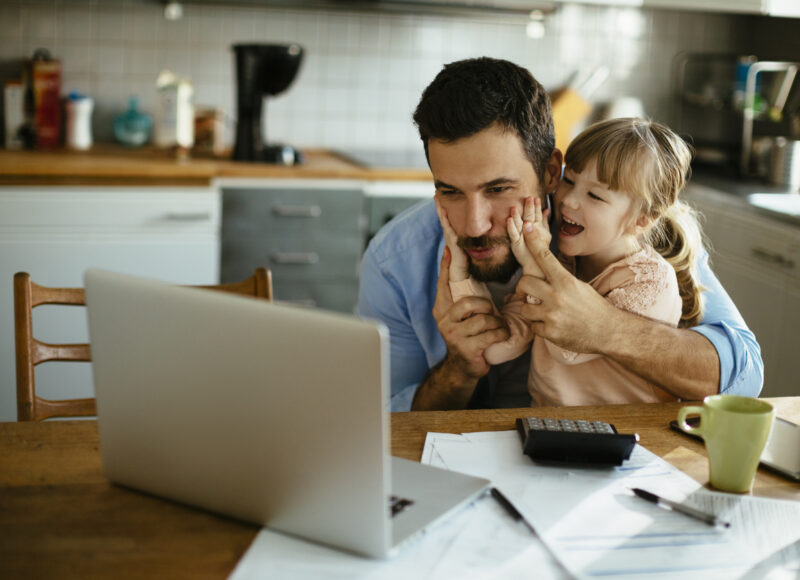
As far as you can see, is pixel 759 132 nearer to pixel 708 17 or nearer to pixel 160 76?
pixel 708 17

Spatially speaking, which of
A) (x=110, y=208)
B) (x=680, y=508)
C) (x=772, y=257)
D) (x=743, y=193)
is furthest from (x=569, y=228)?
(x=743, y=193)

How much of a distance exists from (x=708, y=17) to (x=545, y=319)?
3.01 metres

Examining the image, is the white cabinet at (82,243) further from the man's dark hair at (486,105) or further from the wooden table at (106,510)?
the wooden table at (106,510)

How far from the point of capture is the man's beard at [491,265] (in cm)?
156

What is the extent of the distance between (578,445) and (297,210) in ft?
6.62

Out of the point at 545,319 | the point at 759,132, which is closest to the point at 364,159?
the point at 759,132

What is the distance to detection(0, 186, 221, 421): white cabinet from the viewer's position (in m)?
2.76

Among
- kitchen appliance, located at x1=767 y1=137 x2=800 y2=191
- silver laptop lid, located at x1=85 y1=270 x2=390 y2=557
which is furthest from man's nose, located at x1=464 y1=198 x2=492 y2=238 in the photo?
kitchen appliance, located at x1=767 y1=137 x2=800 y2=191

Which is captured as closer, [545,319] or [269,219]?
[545,319]

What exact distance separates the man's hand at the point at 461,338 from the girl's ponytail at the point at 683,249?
0.32 meters

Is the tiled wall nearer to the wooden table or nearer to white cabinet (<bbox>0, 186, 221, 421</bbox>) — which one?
white cabinet (<bbox>0, 186, 221, 421</bbox>)

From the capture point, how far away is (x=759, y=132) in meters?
3.53

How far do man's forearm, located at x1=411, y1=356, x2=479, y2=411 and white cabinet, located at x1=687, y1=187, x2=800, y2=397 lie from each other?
61.6 inches

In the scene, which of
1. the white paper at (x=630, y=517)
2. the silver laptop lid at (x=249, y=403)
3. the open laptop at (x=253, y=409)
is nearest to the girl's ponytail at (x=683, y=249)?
the white paper at (x=630, y=517)
